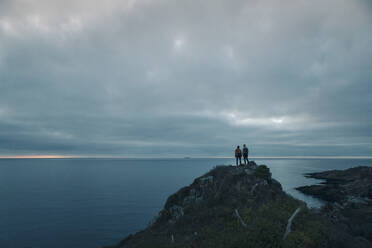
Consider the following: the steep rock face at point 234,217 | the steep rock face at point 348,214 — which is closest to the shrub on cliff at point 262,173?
the steep rock face at point 234,217

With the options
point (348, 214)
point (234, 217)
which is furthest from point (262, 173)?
point (348, 214)

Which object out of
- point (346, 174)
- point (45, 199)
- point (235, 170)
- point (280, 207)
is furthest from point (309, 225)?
point (346, 174)

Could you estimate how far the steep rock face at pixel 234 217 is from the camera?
578 inches

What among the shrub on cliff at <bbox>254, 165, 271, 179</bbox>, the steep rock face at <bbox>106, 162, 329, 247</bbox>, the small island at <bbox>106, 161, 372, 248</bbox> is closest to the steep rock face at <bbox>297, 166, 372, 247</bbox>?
the small island at <bbox>106, 161, 372, 248</bbox>

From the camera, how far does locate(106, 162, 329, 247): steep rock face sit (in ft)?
48.2

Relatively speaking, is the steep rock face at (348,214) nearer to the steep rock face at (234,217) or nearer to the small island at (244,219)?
the small island at (244,219)

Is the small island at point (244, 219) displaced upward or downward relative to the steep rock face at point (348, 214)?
upward

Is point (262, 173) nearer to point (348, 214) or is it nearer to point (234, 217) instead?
point (234, 217)

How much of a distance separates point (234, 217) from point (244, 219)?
4.72 ft

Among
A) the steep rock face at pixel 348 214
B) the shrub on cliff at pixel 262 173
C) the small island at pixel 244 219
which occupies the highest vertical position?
the shrub on cliff at pixel 262 173

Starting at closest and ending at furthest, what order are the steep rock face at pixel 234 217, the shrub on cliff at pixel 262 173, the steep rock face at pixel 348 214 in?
the steep rock face at pixel 234 217 < the steep rock face at pixel 348 214 < the shrub on cliff at pixel 262 173

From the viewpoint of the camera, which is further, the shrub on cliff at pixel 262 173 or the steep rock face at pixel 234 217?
the shrub on cliff at pixel 262 173

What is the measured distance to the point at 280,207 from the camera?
20.2 metres

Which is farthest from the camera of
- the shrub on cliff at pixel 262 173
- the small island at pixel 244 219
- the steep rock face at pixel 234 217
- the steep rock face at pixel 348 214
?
the shrub on cliff at pixel 262 173
